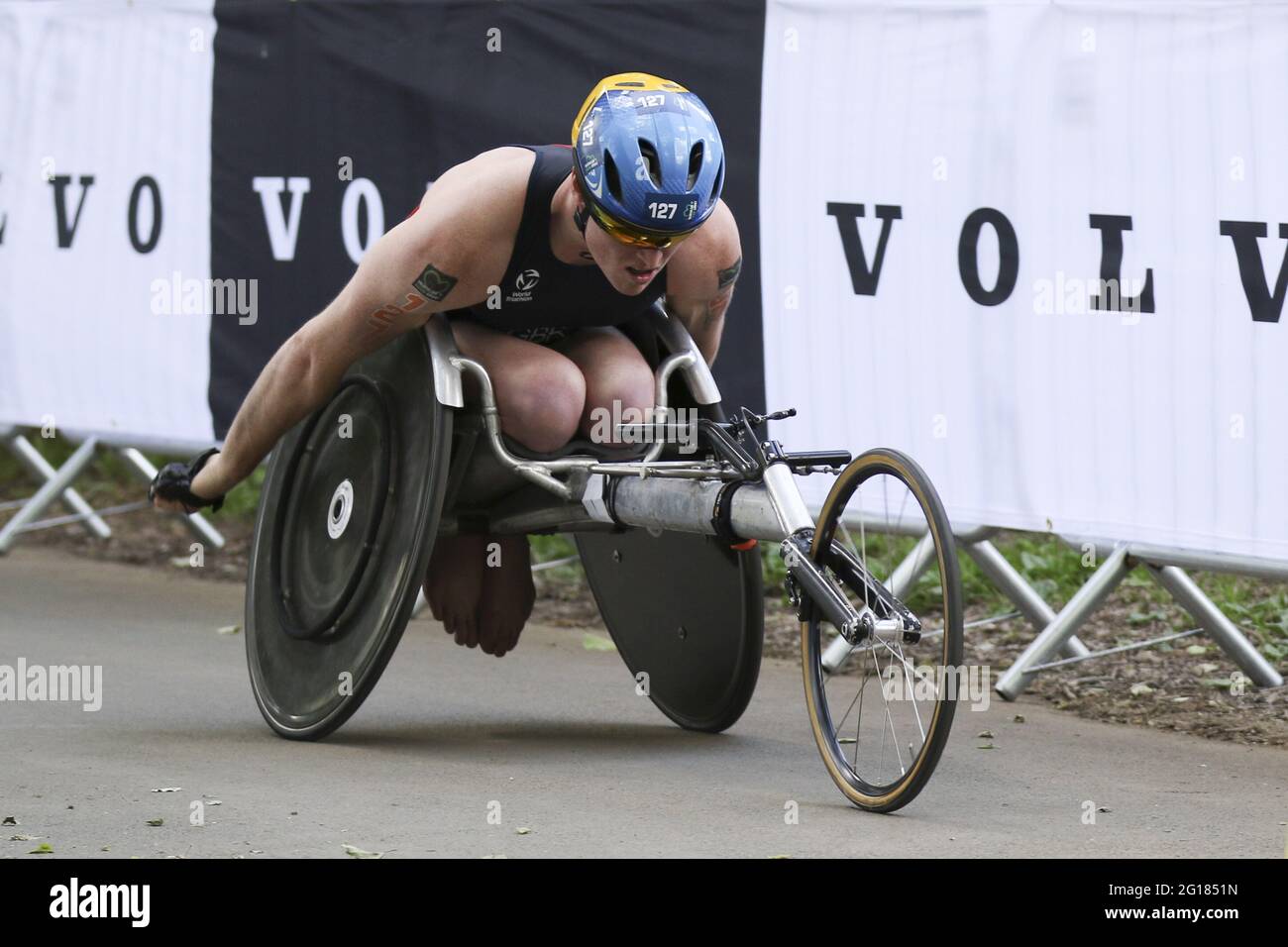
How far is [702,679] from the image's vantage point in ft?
20.1

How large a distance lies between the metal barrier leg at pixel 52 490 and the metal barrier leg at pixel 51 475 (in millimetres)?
102

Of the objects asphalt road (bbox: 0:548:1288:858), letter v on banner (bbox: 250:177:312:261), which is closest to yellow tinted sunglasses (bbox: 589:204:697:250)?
asphalt road (bbox: 0:548:1288:858)

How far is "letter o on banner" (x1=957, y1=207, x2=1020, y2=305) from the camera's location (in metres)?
6.66

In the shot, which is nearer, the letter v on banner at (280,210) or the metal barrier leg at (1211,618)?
the metal barrier leg at (1211,618)

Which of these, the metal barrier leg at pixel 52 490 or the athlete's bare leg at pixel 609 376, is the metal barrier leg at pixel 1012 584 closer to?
the athlete's bare leg at pixel 609 376

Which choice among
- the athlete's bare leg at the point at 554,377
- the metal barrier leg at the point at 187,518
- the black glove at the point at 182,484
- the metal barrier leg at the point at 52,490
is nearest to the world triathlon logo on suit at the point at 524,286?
the athlete's bare leg at the point at 554,377

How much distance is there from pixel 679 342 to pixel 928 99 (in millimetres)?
1545

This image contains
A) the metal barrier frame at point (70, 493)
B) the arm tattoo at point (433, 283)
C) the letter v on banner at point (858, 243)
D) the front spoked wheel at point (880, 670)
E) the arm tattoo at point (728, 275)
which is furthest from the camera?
the metal barrier frame at point (70, 493)

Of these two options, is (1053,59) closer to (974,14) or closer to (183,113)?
(974,14)

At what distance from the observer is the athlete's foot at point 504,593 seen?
20.4 ft

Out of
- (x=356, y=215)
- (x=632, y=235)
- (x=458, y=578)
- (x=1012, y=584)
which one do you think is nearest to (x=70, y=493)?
(x=356, y=215)

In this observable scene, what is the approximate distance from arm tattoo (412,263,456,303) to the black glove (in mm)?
1051

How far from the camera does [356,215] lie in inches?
328

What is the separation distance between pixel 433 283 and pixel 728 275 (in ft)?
2.82
